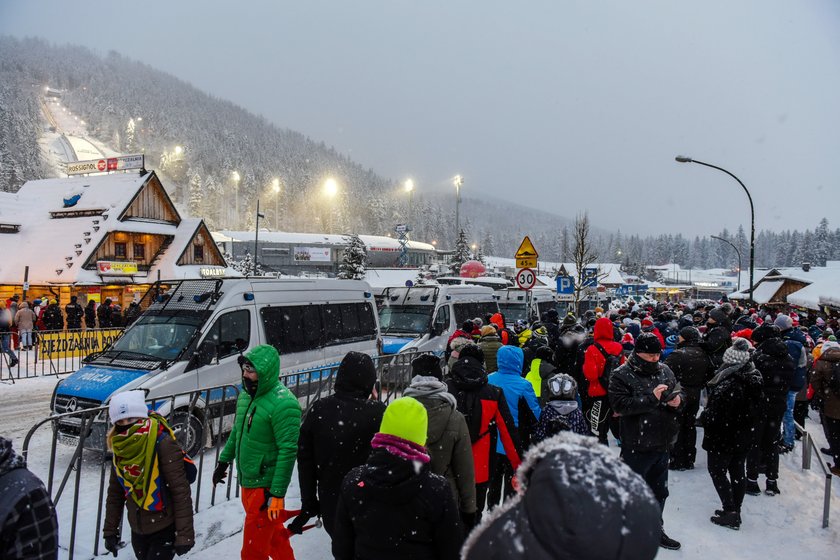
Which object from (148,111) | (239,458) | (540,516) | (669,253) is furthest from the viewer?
(669,253)

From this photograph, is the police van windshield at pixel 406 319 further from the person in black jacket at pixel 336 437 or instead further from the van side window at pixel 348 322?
the person in black jacket at pixel 336 437

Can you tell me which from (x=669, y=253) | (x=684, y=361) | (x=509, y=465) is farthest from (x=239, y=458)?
(x=669, y=253)

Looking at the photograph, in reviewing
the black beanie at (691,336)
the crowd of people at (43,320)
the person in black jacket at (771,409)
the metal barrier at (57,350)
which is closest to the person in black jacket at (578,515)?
the person in black jacket at (771,409)

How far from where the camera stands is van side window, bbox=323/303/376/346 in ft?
35.6

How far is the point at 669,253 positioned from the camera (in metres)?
182

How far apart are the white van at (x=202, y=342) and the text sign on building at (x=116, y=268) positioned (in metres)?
22.0

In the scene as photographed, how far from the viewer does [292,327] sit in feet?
32.2

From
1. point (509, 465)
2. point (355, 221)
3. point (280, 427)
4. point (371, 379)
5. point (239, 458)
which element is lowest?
point (509, 465)

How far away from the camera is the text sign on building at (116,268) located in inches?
1106

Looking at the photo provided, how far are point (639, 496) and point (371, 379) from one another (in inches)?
101

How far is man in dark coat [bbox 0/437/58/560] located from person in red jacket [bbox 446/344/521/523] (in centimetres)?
297

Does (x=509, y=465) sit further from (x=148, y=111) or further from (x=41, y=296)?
(x=148, y=111)

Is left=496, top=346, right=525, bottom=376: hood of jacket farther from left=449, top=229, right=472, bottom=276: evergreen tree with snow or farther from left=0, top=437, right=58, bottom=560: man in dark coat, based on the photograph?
left=449, top=229, right=472, bottom=276: evergreen tree with snow

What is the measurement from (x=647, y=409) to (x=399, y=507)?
3263mm
